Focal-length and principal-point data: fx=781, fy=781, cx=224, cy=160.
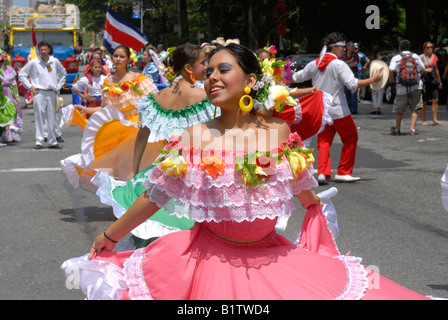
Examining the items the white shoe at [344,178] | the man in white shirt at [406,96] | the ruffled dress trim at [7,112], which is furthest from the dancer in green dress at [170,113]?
the man in white shirt at [406,96]

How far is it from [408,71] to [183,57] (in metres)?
10.6

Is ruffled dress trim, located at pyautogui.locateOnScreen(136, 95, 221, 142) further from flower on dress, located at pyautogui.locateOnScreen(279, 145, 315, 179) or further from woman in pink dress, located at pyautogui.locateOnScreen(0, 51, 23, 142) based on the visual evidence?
woman in pink dress, located at pyautogui.locateOnScreen(0, 51, 23, 142)

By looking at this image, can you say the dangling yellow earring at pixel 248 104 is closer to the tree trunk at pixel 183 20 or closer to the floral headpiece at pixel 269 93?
the floral headpiece at pixel 269 93

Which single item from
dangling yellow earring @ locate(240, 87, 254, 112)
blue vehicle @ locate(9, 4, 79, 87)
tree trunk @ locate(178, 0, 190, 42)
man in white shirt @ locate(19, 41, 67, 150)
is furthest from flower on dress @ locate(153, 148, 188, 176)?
tree trunk @ locate(178, 0, 190, 42)

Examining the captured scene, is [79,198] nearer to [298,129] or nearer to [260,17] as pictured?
[298,129]

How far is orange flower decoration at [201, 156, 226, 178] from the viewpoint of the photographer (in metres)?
3.64

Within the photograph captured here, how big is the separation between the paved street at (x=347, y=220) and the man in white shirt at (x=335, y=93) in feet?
0.90

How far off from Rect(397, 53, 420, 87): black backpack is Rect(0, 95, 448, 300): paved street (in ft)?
8.25

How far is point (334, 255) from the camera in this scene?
4.12 m

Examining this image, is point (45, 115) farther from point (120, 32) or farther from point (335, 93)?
point (335, 93)

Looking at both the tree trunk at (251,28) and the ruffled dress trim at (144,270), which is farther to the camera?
the tree trunk at (251,28)

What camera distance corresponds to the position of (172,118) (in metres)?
6.27

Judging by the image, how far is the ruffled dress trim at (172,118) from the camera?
619 centimetres

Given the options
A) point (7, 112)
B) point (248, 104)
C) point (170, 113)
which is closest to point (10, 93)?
point (7, 112)
